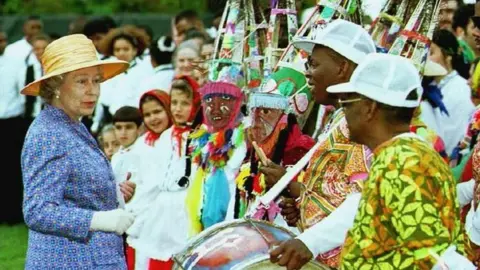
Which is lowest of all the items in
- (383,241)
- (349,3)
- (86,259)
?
(86,259)

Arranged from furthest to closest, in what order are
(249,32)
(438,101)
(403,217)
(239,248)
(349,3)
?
1. (438,101)
2. (249,32)
3. (349,3)
4. (239,248)
5. (403,217)

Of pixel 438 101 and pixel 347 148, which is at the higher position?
pixel 347 148

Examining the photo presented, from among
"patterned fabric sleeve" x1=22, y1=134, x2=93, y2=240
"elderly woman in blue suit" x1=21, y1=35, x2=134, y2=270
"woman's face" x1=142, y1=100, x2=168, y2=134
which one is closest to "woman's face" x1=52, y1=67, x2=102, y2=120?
"elderly woman in blue suit" x1=21, y1=35, x2=134, y2=270

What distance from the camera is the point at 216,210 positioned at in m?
8.48

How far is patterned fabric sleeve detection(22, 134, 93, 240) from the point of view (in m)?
6.09

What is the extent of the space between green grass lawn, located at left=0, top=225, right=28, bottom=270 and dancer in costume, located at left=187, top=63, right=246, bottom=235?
3.09 m

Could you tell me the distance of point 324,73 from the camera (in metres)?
6.34

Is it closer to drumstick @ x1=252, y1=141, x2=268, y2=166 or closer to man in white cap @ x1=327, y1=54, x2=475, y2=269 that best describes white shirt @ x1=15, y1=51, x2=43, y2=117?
drumstick @ x1=252, y1=141, x2=268, y2=166

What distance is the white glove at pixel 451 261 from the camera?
16.4 ft

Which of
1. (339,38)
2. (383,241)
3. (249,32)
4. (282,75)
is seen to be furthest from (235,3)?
(383,241)

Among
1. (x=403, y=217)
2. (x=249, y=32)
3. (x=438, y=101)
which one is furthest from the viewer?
(x=438, y=101)

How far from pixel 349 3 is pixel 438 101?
2.85 meters

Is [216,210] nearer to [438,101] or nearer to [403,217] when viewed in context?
[438,101]

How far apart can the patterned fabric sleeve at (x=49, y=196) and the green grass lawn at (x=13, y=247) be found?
5081 millimetres
